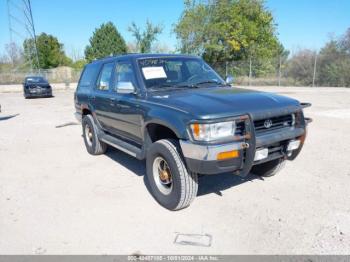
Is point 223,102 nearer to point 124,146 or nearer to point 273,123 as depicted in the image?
point 273,123

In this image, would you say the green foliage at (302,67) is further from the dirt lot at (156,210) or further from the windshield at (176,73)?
the windshield at (176,73)

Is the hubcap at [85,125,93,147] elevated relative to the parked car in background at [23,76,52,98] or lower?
lower

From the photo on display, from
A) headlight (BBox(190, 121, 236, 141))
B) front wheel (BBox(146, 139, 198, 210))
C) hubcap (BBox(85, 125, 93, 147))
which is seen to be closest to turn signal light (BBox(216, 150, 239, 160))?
headlight (BBox(190, 121, 236, 141))

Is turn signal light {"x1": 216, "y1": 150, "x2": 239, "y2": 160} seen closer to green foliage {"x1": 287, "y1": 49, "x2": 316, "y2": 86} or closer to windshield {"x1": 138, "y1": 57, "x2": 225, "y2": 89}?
windshield {"x1": 138, "y1": 57, "x2": 225, "y2": 89}

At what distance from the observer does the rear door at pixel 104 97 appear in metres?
5.24

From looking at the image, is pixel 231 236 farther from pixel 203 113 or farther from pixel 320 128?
pixel 320 128

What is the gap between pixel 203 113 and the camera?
3.20 meters

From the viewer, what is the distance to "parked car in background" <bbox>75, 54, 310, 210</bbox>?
10.7ft

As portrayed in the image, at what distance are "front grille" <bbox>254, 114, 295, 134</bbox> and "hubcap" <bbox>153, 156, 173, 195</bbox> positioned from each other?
4.10 ft

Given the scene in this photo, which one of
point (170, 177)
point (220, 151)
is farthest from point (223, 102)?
point (170, 177)

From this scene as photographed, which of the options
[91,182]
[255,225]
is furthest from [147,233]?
[91,182]

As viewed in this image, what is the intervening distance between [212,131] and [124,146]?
79.8 inches

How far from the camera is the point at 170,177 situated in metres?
3.91

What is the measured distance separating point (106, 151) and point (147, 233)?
11.6 feet
